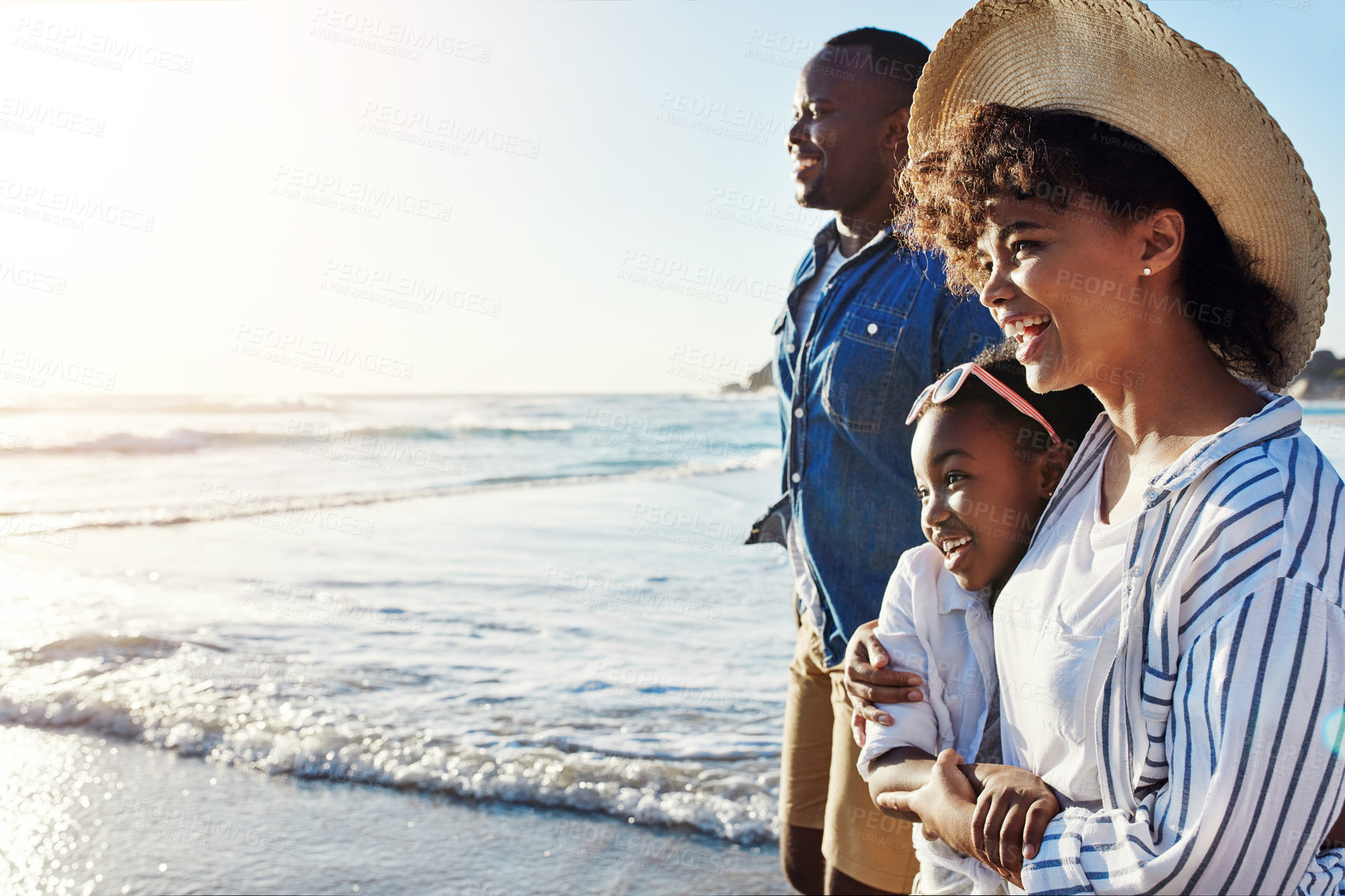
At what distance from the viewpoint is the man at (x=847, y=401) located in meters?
2.35

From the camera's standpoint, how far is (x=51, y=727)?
15.1 feet

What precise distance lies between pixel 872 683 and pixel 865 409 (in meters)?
0.81

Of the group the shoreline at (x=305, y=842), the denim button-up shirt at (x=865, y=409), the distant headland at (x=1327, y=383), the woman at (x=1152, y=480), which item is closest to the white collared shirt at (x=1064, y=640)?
the woman at (x=1152, y=480)

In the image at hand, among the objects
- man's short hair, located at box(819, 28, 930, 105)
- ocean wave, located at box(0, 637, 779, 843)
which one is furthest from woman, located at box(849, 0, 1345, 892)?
ocean wave, located at box(0, 637, 779, 843)

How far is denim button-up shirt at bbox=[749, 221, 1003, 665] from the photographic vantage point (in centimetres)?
235

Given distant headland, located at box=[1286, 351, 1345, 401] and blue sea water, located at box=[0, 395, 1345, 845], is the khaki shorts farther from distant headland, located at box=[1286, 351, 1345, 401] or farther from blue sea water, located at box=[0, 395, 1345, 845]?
distant headland, located at box=[1286, 351, 1345, 401]

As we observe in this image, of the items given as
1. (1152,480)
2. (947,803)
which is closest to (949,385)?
(1152,480)

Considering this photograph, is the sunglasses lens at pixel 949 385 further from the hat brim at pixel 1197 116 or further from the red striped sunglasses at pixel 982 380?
the hat brim at pixel 1197 116

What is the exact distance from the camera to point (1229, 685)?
1.09m

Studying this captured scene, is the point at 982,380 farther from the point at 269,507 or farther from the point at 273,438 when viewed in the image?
the point at 273,438

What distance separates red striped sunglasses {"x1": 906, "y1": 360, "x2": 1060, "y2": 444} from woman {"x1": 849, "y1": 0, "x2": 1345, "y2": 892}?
0.17 meters

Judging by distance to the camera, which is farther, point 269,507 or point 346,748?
point 269,507

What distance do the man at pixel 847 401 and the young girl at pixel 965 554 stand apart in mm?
522

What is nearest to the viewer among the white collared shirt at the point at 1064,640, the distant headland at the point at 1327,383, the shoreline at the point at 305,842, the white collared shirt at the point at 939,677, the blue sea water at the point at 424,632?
the white collared shirt at the point at 1064,640
